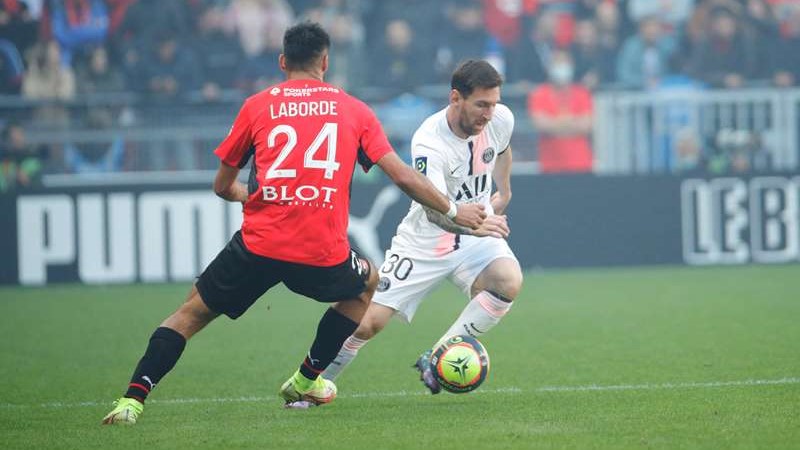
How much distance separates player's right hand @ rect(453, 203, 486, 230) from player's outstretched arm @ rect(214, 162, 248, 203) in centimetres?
113

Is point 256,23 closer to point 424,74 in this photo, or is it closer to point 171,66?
point 171,66

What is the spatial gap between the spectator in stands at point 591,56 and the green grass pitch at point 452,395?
15.7ft

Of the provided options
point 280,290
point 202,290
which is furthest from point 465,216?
point 280,290

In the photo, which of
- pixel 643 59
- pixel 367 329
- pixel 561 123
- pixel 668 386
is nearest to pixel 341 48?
pixel 561 123

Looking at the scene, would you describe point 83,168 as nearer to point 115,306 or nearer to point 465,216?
point 115,306

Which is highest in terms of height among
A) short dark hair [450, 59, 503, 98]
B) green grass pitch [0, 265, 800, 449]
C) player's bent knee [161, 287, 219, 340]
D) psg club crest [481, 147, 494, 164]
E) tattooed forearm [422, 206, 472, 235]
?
short dark hair [450, 59, 503, 98]

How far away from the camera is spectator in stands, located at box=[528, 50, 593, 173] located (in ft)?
60.9

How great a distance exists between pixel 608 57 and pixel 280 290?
6434 mm

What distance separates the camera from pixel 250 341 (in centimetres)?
1195

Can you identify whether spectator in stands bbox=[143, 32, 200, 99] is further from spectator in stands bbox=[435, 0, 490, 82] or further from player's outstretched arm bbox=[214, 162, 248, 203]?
player's outstretched arm bbox=[214, 162, 248, 203]

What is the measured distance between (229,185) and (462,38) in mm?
13118

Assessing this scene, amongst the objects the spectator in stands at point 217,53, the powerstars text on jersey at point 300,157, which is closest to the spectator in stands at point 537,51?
the spectator in stands at point 217,53

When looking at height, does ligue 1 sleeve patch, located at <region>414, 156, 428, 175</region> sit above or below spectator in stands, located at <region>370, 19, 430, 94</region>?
below

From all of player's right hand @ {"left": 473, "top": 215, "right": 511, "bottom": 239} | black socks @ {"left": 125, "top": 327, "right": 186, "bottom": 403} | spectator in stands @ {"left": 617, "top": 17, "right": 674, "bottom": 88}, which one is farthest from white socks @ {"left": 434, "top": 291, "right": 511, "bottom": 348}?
spectator in stands @ {"left": 617, "top": 17, "right": 674, "bottom": 88}
